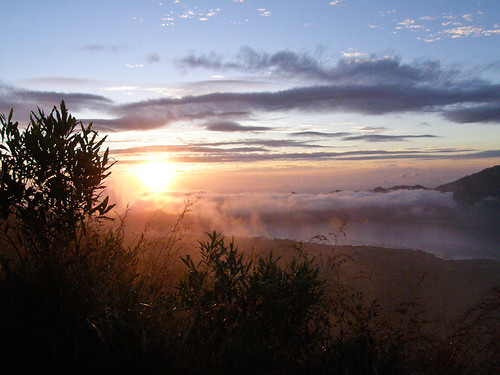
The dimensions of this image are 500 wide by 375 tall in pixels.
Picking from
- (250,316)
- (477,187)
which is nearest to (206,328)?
(250,316)

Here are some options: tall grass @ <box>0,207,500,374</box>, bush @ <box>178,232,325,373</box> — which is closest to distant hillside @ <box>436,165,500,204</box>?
tall grass @ <box>0,207,500,374</box>

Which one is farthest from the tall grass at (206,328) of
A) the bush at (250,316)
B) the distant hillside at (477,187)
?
the distant hillside at (477,187)

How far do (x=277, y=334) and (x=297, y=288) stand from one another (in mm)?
474

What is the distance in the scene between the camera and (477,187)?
4656 inches

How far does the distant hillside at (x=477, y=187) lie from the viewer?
113438mm

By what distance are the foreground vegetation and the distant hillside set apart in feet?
438

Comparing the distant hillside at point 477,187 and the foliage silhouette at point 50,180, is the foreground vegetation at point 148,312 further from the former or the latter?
the distant hillside at point 477,187

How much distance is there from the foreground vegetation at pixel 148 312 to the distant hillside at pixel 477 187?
133401mm

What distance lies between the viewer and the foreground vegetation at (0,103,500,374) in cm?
268

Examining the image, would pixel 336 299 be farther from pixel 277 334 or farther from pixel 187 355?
pixel 187 355

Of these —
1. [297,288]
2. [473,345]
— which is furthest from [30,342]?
[473,345]

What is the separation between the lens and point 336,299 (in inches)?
147

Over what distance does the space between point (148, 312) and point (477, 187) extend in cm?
14079

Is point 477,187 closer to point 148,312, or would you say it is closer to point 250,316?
point 250,316
